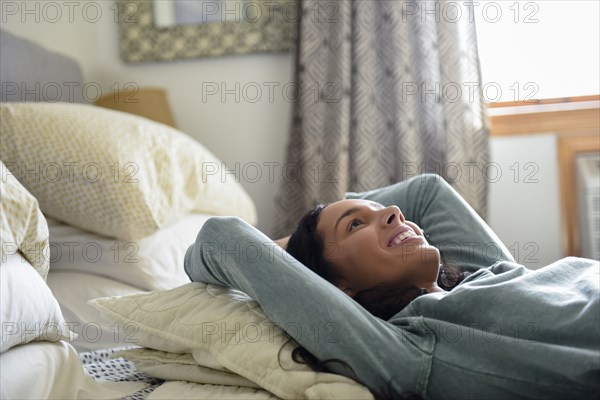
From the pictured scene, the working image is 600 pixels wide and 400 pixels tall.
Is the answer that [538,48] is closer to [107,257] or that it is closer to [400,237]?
[400,237]

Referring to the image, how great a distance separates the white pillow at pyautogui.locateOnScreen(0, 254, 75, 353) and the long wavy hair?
0.47m

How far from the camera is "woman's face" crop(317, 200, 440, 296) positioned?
1.30 metres

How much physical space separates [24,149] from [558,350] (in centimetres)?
132

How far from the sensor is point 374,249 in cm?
131

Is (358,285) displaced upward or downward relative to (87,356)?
upward

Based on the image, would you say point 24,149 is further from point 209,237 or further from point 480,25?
point 480,25

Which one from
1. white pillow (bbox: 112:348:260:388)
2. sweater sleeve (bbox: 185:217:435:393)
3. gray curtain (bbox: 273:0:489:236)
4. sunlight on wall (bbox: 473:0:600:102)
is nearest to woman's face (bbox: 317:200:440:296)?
sweater sleeve (bbox: 185:217:435:393)

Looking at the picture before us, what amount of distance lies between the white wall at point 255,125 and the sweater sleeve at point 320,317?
1727 mm

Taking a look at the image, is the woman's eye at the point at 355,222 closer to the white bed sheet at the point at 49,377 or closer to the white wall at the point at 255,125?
the white bed sheet at the point at 49,377

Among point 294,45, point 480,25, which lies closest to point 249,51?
point 294,45

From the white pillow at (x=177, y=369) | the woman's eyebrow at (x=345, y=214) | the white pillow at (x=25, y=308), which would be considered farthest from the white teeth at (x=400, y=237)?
the white pillow at (x=25, y=308)

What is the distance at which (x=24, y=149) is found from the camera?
68.5 inches

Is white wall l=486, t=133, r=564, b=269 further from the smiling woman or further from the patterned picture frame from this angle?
the smiling woman

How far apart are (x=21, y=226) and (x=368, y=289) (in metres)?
0.63
